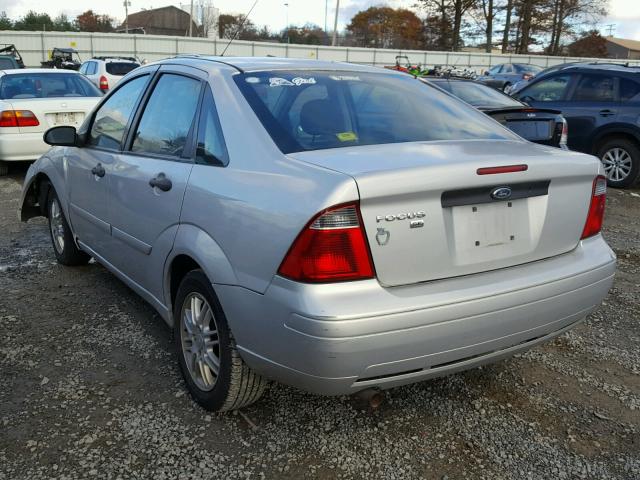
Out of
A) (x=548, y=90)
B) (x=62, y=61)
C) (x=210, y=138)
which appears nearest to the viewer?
(x=210, y=138)

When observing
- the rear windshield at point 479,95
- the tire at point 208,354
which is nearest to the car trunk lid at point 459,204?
the tire at point 208,354

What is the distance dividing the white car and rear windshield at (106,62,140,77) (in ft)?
33.1

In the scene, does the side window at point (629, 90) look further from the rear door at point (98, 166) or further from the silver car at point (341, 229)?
the rear door at point (98, 166)

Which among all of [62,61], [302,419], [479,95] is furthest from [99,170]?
[62,61]

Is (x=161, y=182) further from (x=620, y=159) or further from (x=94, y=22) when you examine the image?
(x=94, y=22)

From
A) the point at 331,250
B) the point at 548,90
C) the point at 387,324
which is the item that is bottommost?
the point at 387,324

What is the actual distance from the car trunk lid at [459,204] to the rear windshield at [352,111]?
0.18 metres

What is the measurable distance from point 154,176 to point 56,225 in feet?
7.58

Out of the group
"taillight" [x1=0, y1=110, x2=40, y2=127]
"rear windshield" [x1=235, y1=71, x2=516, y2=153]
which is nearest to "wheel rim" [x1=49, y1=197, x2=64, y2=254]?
"rear windshield" [x1=235, y1=71, x2=516, y2=153]

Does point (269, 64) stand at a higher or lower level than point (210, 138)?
higher

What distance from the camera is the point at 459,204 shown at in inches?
91.4

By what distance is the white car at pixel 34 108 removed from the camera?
8.29 meters

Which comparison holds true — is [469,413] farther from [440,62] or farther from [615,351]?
[440,62]

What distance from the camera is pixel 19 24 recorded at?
54.5 meters
